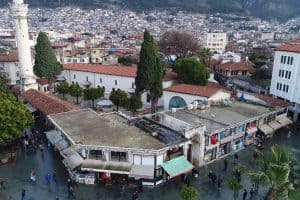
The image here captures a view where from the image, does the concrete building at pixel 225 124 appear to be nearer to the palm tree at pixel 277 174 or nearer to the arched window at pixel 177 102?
the arched window at pixel 177 102

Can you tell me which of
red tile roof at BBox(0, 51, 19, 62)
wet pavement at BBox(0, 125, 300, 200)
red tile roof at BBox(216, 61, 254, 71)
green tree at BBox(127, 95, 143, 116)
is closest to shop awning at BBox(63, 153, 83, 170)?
wet pavement at BBox(0, 125, 300, 200)

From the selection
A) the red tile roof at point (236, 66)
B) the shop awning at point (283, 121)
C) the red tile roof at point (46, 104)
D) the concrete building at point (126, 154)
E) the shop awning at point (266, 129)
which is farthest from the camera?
the red tile roof at point (236, 66)

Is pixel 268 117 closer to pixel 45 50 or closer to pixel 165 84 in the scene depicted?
pixel 165 84

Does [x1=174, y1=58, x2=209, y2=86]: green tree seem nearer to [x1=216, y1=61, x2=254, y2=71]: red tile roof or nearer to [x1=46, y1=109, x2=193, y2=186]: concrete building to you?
[x1=216, y1=61, x2=254, y2=71]: red tile roof

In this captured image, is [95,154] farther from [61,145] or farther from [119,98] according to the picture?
[119,98]

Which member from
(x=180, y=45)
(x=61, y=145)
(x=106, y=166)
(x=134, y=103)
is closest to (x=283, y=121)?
(x=134, y=103)

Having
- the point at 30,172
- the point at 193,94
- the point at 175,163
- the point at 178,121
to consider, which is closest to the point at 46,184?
the point at 30,172

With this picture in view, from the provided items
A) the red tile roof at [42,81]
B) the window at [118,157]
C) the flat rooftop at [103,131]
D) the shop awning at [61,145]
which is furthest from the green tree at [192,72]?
the window at [118,157]
